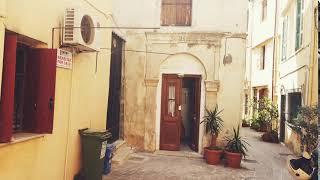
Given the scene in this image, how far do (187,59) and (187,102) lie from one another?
298 centimetres

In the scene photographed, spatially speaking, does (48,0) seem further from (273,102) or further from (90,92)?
(273,102)

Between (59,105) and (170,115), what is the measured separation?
5.75 m

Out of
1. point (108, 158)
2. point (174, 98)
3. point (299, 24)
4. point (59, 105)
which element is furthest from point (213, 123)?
point (59, 105)

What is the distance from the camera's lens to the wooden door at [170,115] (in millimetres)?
10594

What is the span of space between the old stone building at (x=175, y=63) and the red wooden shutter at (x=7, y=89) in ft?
22.1

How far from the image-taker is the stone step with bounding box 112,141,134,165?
28.1 feet

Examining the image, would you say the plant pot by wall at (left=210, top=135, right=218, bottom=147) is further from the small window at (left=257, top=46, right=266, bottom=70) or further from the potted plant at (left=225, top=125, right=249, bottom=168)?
the small window at (left=257, top=46, right=266, bottom=70)

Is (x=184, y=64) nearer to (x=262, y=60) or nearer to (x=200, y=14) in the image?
(x=200, y=14)

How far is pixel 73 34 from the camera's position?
198 inches

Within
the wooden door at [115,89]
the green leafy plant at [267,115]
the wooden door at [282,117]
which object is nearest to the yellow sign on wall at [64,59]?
the wooden door at [115,89]

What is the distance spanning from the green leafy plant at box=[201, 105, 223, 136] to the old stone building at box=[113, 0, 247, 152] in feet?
0.83

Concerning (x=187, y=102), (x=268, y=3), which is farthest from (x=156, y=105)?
(x=268, y=3)

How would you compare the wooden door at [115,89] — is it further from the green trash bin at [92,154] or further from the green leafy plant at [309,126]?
the green leafy plant at [309,126]

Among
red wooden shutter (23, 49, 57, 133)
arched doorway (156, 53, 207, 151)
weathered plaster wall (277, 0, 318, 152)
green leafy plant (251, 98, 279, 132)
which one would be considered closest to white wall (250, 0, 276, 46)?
weathered plaster wall (277, 0, 318, 152)
